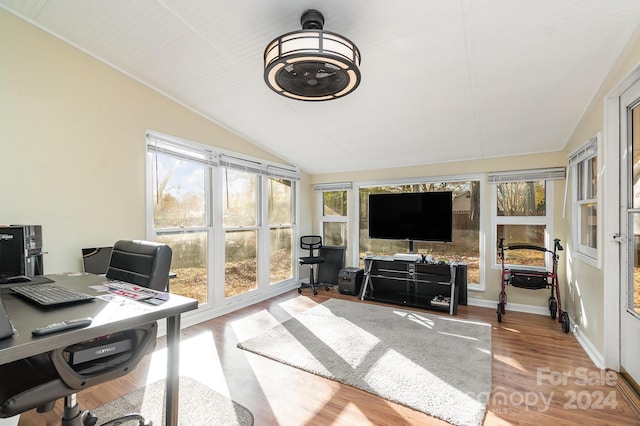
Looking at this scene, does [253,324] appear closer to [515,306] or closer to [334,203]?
[334,203]

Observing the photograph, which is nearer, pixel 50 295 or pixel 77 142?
pixel 50 295

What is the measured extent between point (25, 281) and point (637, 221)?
3.81 metres

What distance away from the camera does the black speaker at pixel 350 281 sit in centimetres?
472

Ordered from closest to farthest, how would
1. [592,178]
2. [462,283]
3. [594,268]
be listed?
[594,268]
[592,178]
[462,283]

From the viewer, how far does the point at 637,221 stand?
6.90ft

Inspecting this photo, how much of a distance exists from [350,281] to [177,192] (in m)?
2.79

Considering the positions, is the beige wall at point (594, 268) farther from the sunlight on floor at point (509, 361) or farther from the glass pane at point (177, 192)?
the glass pane at point (177, 192)

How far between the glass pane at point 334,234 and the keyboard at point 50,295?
4328mm

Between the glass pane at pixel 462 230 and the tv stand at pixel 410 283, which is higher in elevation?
the glass pane at pixel 462 230

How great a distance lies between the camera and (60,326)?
943mm

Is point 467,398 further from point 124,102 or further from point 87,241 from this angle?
point 124,102

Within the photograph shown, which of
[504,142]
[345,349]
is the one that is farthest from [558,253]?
[345,349]

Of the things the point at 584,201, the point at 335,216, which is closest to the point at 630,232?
the point at 584,201

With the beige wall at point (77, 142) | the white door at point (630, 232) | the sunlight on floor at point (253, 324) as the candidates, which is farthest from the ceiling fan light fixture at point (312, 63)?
the sunlight on floor at point (253, 324)
